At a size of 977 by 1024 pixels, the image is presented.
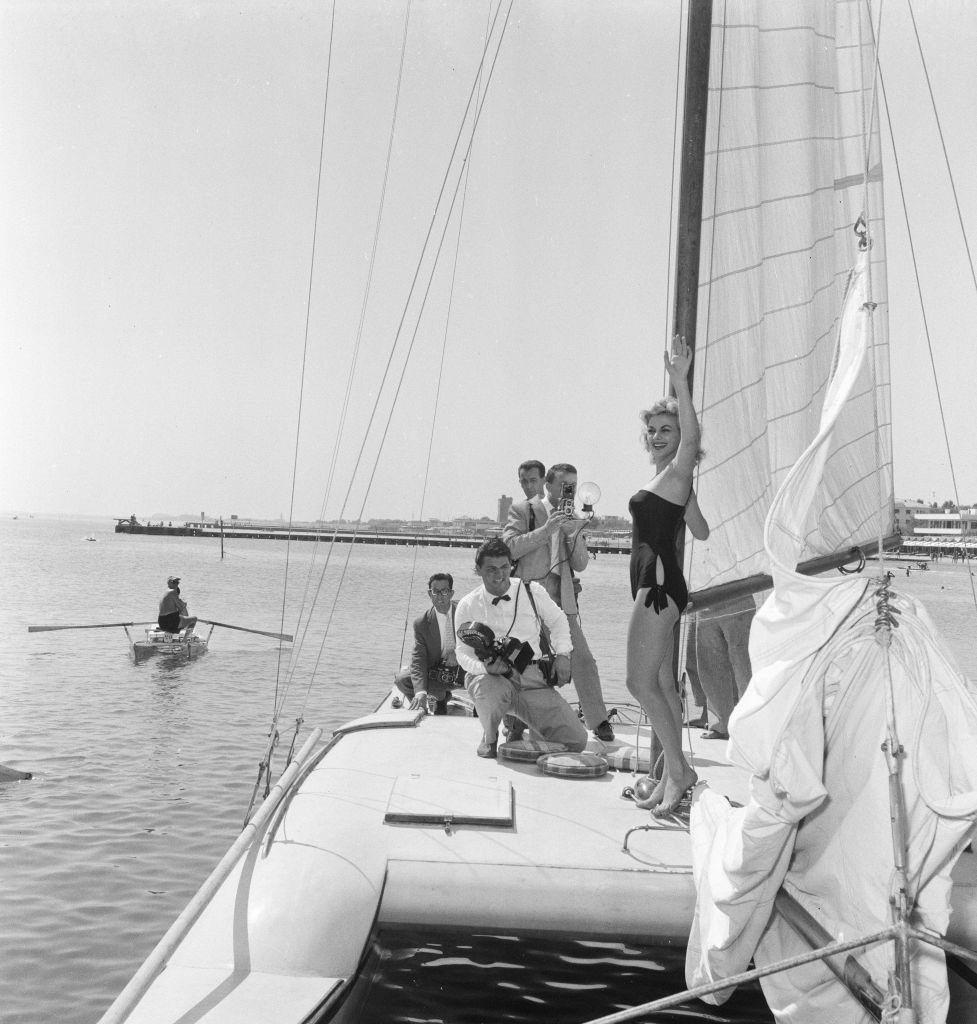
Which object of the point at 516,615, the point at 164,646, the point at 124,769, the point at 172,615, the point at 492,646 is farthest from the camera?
the point at 172,615

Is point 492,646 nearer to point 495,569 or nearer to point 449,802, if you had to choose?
point 495,569

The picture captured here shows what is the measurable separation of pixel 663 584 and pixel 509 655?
161 centimetres

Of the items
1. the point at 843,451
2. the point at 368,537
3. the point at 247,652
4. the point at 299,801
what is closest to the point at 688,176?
the point at 843,451

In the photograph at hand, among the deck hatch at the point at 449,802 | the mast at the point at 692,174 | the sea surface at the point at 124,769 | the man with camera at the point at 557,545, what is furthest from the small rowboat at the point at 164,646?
the mast at the point at 692,174

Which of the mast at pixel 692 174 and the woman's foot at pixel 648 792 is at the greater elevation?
the mast at pixel 692 174

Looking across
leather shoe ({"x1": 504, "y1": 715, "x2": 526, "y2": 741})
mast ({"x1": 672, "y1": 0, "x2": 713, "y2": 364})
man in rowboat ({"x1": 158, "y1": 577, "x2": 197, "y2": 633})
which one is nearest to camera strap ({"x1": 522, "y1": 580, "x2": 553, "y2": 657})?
leather shoe ({"x1": 504, "y1": 715, "x2": 526, "y2": 741})

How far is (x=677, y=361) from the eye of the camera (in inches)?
176

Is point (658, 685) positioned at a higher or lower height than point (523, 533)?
lower

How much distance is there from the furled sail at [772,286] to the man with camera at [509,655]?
1398 mm

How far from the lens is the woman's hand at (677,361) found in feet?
14.5

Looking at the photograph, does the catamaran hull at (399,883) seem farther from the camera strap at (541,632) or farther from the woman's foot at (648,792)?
the camera strap at (541,632)

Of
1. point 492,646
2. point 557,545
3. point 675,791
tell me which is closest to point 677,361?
point 675,791

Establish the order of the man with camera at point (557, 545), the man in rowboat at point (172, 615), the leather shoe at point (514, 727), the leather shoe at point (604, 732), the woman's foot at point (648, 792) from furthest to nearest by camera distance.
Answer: the man in rowboat at point (172, 615) → the man with camera at point (557, 545) → the leather shoe at point (604, 732) → the leather shoe at point (514, 727) → the woman's foot at point (648, 792)

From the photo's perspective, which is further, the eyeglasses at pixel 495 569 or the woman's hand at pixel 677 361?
the eyeglasses at pixel 495 569
